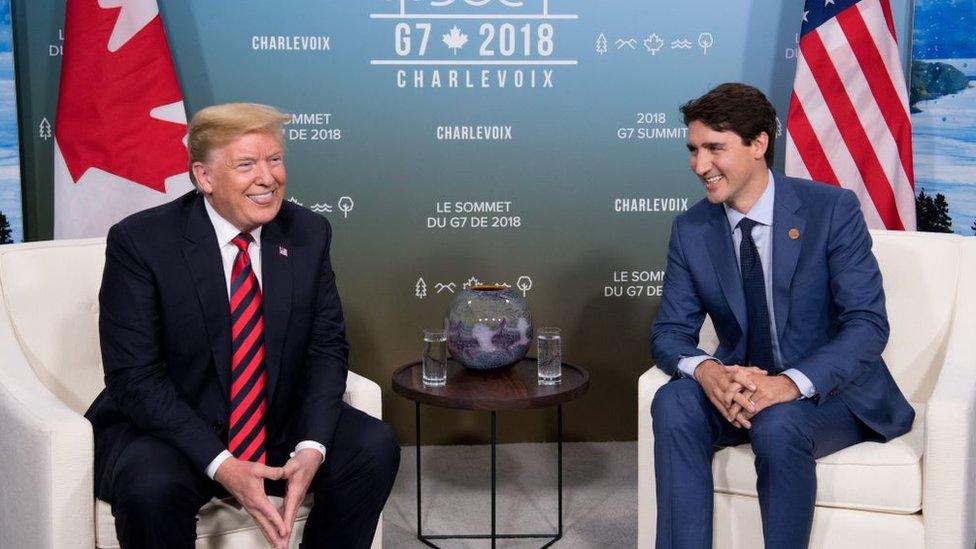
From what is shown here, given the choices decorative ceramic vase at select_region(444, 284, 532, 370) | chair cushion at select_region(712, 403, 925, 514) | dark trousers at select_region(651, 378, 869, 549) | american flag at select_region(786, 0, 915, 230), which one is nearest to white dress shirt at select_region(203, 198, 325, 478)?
decorative ceramic vase at select_region(444, 284, 532, 370)

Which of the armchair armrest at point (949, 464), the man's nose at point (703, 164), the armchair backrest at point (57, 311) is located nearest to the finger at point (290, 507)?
the armchair backrest at point (57, 311)

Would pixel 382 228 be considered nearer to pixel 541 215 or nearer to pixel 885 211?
pixel 541 215

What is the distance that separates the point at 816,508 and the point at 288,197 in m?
2.16

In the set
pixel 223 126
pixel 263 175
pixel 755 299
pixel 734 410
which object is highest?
pixel 223 126

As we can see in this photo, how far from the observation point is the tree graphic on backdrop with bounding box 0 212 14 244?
389 cm

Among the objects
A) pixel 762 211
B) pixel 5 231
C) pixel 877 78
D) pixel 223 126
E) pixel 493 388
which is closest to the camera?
pixel 223 126

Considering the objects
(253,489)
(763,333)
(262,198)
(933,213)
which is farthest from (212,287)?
(933,213)

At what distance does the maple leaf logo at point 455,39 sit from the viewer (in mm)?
3949

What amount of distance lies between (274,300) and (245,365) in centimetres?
16

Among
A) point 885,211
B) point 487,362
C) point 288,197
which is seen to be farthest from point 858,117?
point 288,197

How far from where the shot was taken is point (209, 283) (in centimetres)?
256

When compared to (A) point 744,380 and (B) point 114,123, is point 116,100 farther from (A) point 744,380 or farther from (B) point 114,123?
(A) point 744,380

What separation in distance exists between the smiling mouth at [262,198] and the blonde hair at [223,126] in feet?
0.44

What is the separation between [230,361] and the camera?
259 cm
